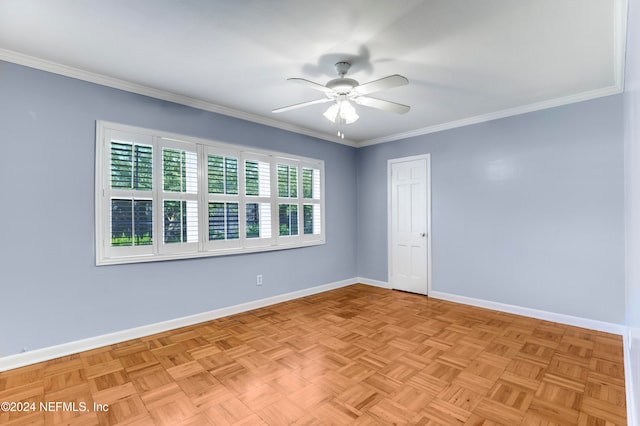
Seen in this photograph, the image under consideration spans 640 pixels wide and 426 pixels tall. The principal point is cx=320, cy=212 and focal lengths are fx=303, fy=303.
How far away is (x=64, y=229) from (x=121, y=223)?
1.38 feet

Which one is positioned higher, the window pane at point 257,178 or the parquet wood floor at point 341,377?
the window pane at point 257,178

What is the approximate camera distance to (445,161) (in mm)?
4348

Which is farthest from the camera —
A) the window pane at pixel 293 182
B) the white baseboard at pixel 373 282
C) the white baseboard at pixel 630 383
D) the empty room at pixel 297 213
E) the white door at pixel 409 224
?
the white baseboard at pixel 373 282

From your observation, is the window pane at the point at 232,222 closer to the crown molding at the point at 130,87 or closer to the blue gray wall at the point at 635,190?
the crown molding at the point at 130,87

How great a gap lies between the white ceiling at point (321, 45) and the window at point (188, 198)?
1.95ft

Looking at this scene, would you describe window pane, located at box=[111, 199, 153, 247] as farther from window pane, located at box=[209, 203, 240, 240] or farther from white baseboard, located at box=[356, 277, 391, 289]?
white baseboard, located at box=[356, 277, 391, 289]

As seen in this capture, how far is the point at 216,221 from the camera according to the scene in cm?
360

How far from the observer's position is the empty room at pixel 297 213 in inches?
77.4

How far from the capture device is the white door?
15.0 ft

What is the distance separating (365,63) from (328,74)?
14.7 inches

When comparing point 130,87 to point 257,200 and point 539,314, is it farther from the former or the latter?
point 539,314

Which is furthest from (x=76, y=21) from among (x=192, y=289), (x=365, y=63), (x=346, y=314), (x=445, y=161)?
(x=445, y=161)

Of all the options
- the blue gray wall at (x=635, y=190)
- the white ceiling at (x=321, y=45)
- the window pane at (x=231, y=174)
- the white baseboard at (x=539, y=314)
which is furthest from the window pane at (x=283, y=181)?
the blue gray wall at (x=635, y=190)

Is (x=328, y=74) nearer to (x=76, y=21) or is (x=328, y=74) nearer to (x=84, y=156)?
(x=76, y=21)
